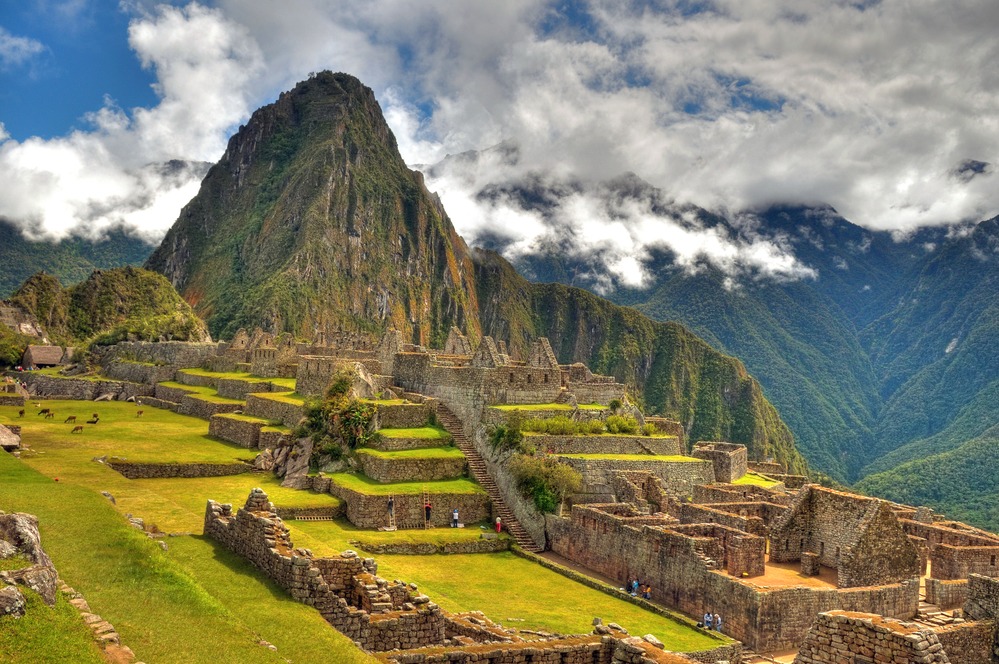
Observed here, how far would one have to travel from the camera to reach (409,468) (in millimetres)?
31141

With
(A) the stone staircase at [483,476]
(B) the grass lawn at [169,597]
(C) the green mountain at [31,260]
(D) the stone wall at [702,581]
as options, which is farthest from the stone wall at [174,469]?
(C) the green mountain at [31,260]

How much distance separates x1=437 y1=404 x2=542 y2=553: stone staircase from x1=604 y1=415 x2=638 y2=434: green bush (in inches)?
225

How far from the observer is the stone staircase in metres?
29.5

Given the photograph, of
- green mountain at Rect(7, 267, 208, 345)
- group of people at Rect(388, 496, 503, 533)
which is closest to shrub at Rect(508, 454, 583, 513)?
group of people at Rect(388, 496, 503, 533)

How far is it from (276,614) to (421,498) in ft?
60.6

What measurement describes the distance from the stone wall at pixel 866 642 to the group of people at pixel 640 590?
13.4 m

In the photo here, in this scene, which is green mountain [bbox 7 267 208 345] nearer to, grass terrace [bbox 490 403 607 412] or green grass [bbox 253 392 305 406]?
green grass [bbox 253 392 305 406]

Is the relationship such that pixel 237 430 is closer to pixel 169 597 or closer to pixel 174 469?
pixel 174 469

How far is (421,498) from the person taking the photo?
96.0ft

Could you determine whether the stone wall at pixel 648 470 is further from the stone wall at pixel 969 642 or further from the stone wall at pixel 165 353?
the stone wall at pixel 165 353

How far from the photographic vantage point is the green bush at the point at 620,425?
3474cm

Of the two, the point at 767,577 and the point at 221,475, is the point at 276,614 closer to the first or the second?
the point at 767,577

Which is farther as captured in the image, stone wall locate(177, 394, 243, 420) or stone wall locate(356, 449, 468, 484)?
stone wall locate(177, 394, 243, 420)

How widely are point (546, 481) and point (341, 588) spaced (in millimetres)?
17328
